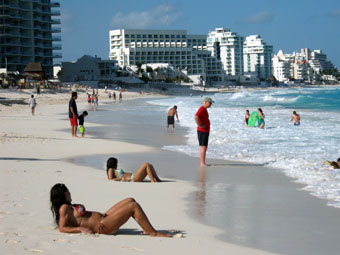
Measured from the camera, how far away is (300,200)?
24.8 feet

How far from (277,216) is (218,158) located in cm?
588

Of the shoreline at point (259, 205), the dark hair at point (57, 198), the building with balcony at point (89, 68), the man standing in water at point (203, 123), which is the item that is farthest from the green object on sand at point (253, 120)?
the building with balcony at point (89, 68)

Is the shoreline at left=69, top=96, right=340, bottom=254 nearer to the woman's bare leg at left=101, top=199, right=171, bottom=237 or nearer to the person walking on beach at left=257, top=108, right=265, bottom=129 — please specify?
the woman's bare leg at left=101, top=199, right=171, bottom=237

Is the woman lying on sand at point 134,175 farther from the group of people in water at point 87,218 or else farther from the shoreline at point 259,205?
the group of people in water at point 87,218

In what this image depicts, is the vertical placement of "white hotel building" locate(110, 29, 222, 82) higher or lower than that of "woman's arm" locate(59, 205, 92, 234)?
higher

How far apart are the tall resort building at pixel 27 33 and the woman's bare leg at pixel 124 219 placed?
81437 millimetres

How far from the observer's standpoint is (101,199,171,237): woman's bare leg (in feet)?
18.0

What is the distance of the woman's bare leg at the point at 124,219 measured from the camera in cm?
547

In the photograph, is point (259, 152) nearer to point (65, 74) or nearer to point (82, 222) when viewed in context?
point (82, 222)

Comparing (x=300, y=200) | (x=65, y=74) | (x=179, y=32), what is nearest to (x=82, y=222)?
(x=300, y=200)

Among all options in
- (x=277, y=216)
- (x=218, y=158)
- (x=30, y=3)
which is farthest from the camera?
(x=30, y=3)

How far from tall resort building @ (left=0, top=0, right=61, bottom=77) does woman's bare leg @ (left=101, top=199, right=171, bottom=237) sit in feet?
267

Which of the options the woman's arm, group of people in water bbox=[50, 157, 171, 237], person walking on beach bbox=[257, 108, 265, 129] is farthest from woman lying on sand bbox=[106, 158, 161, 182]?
person walking on beach bbox=[257, 108, 265, 129]

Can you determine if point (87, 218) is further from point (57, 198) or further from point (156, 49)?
point (156, 49)
